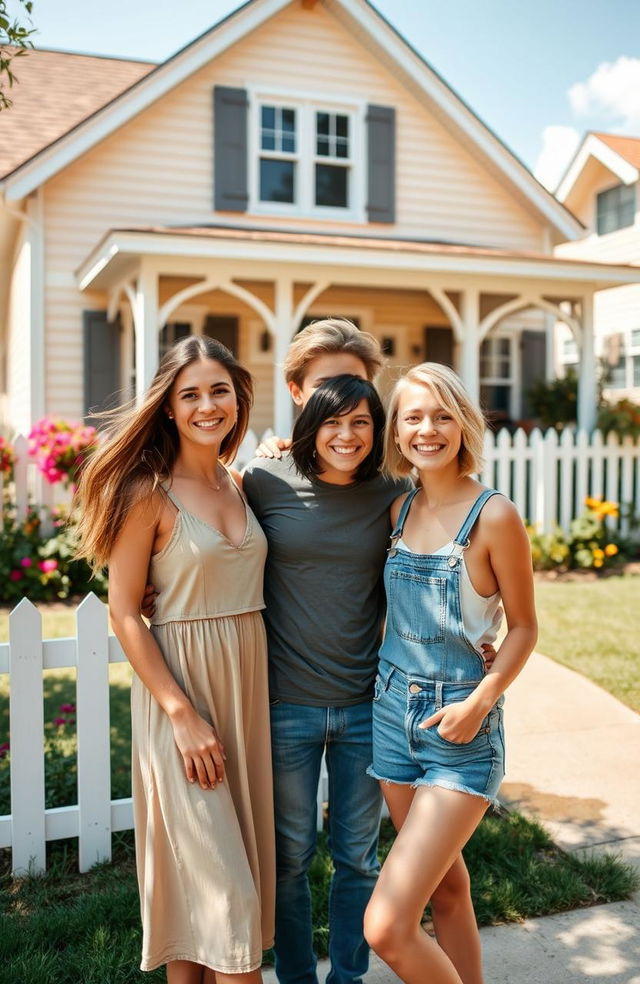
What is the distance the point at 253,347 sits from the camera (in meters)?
12.5

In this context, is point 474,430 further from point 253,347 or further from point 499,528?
point 253,347

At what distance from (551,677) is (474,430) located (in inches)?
145

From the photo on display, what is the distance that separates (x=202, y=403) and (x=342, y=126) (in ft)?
36.7

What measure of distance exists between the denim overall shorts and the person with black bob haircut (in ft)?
1.05

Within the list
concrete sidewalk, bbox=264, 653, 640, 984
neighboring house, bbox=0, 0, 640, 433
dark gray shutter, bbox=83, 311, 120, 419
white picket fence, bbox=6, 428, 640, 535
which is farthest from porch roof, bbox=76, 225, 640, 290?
concrete sidewalk, bbox=264, 653, 640, 984

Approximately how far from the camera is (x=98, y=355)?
437 inches

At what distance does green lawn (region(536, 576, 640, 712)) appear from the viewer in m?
5.46

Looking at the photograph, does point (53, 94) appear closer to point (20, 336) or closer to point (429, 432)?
point (20, 336)

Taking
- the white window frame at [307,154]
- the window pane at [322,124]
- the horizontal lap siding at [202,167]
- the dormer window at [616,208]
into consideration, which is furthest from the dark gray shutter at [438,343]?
the dormer window at [616,208]

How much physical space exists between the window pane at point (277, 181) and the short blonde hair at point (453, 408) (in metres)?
10.3

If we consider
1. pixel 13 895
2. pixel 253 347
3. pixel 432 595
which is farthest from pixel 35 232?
pixel 432 595

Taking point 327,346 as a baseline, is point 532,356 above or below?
above

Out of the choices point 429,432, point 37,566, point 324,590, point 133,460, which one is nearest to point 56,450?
point 37,566

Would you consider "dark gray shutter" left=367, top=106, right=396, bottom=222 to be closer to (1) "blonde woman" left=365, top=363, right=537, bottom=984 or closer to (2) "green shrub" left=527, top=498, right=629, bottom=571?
(2) "green shrub" left=527, top=498, right=629, bottom=571
